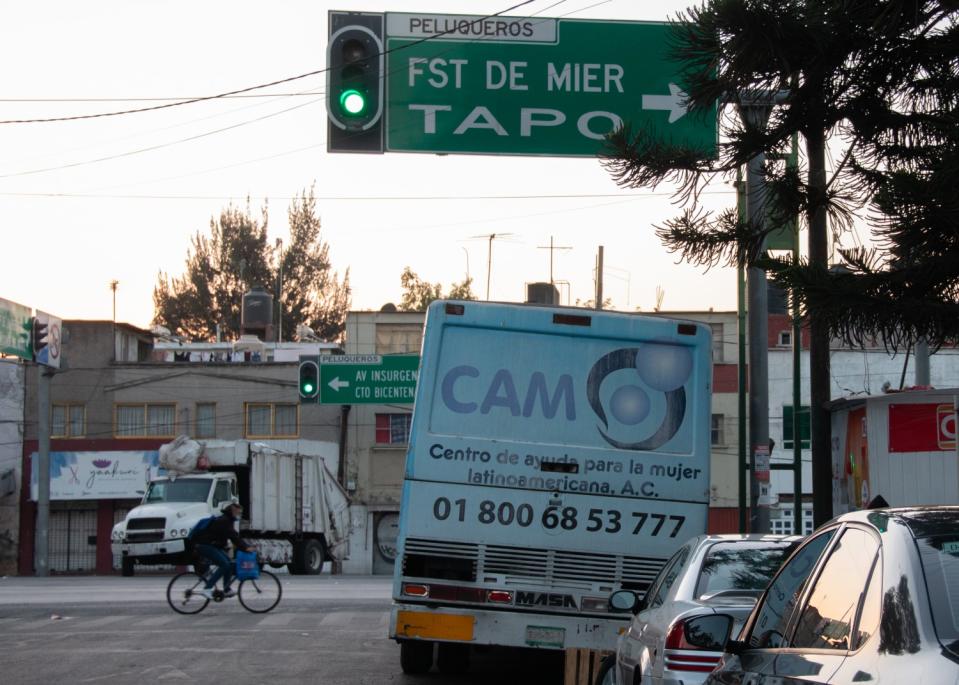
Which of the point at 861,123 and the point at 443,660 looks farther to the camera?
the point at 443,660

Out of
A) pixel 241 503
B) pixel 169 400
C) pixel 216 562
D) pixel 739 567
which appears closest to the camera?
pixel 739 567

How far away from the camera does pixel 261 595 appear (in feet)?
73.2

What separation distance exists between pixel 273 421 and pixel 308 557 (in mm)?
13797

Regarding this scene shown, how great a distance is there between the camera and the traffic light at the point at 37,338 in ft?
143

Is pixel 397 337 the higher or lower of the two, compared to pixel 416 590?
higher

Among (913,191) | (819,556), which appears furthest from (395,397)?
(819,556)

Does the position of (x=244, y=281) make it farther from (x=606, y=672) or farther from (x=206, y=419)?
(x=606, y=672)

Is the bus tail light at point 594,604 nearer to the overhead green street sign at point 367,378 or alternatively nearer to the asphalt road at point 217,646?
the asphalt road at point 217,646

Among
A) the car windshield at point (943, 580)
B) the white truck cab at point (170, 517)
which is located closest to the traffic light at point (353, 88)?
the car windshield at point (943, 580)

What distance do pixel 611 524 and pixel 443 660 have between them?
2.64m

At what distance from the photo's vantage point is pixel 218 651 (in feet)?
50.4

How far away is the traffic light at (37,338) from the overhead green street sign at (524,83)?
33.5m

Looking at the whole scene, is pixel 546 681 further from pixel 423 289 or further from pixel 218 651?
pixel 423 289

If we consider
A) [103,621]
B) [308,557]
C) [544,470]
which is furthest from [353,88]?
[308,557]
